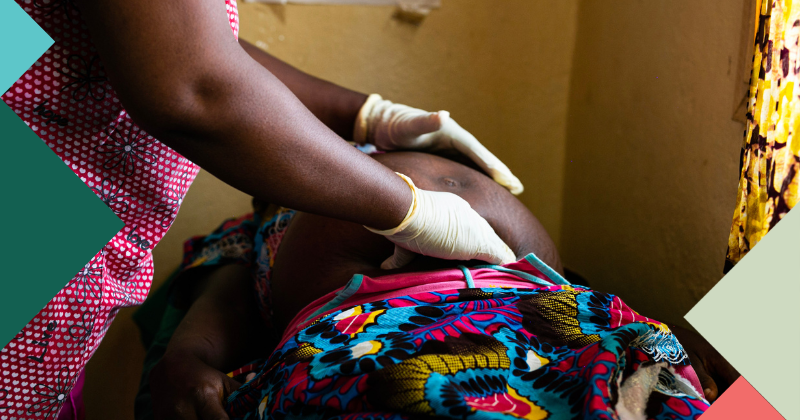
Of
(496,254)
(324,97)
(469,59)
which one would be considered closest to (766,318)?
(496,254)

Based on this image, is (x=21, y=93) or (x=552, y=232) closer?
(x=21, y=93)

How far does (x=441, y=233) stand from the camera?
851 mm

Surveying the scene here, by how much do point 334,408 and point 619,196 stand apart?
1.23 m

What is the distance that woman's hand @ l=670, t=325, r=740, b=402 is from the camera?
0.90 metres

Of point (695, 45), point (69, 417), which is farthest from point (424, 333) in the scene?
point (695, 45)

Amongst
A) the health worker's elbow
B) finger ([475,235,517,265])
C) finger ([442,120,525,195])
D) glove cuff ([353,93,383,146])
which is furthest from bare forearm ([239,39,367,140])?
the health worker's elbow

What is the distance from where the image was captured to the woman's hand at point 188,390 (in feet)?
2.69

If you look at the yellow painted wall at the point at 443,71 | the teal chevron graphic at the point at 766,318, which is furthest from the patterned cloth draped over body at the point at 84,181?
the yellow painted wall at the point at 443,71

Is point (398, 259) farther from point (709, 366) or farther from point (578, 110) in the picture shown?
point (578, 110)

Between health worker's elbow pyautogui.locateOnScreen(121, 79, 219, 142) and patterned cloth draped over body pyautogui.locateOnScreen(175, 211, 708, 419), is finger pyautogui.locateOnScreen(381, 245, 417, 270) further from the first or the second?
health worker's elbow pyautogui.locateOnScreen(121, 79, 219, 142)

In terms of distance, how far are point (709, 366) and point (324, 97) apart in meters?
Result: 1.01

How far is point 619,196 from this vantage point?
1563 millimetres

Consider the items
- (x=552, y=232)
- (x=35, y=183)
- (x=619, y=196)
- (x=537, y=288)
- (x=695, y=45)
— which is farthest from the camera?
(x=552, y=232)

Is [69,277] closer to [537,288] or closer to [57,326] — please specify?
[57,326]
